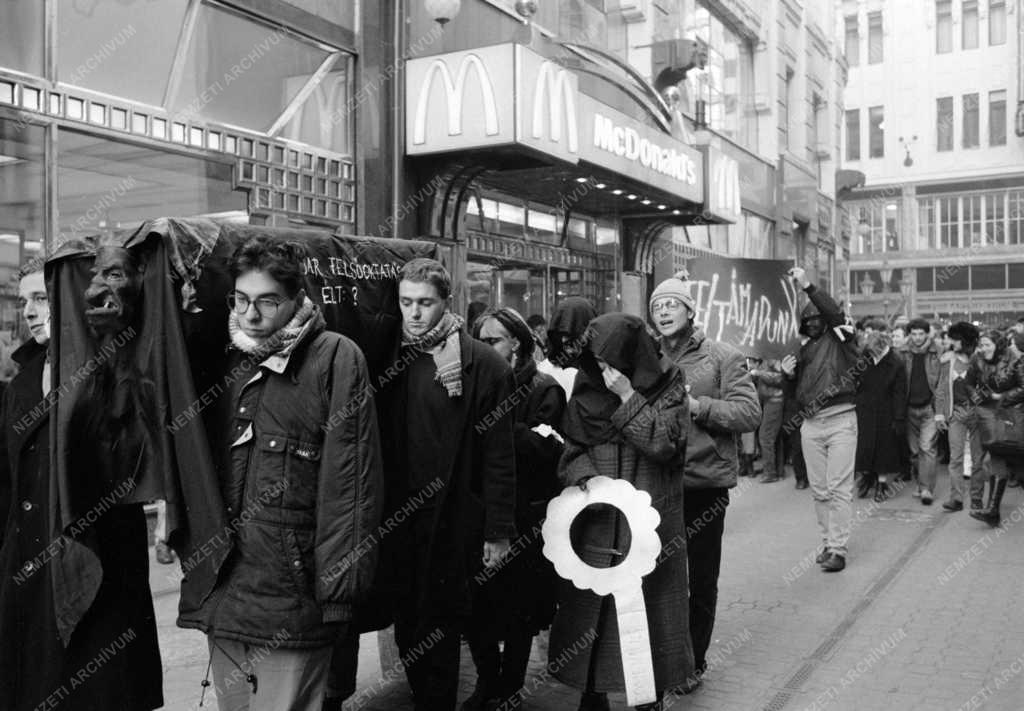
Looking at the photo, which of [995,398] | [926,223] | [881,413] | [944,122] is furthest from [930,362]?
[944,122]

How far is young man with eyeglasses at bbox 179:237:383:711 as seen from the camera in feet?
9.92

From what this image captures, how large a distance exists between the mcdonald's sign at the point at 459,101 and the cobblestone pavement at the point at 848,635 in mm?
4463

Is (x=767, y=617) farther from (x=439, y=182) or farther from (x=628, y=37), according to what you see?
(x=628, y=37)

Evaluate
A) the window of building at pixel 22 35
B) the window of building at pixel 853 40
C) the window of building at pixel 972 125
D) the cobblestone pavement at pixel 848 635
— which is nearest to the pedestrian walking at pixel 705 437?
the cobblestone pavement at pixel 848 635

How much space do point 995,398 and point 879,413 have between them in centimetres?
196

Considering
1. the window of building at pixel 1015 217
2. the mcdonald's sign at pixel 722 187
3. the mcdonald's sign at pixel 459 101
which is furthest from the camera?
the window of building at pixel 1015 217

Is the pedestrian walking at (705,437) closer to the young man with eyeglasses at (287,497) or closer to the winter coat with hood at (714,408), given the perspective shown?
the winter coat with hood at (714,408)

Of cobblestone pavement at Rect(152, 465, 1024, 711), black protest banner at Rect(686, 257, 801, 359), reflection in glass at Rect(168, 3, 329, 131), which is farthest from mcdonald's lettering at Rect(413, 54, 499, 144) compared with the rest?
cobblestone pavement at Rect(152, 465, 1024, 711)

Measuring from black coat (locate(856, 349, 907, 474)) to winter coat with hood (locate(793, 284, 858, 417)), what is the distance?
11.4 feet

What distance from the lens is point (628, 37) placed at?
16.0m

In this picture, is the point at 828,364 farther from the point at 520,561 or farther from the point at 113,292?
the point at 113,292

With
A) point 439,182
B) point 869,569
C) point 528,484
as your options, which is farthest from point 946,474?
point 528,484

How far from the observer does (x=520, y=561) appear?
178 inches

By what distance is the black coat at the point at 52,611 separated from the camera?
3.26 meters
